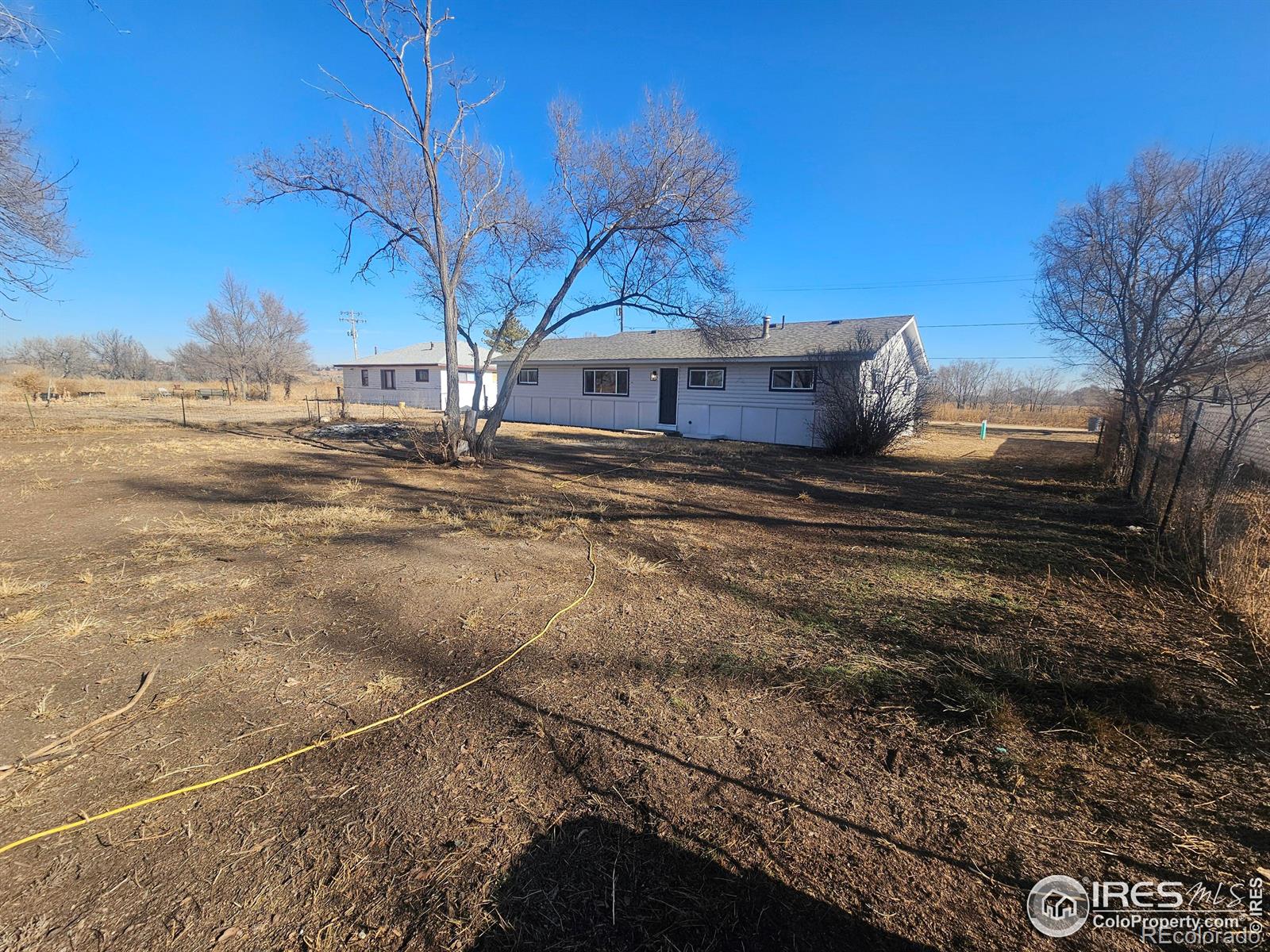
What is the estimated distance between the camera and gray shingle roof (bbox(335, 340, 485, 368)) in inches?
1261

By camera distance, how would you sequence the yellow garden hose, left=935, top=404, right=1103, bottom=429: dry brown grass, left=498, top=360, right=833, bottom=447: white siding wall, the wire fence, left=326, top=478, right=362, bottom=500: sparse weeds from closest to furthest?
the yellow garden hose → the wire fence → left=326, top=478, right=362, bottom=500: sparse weeds → left=498, top=360, right=833, bottom=447: white siding wall → left=935, top=404, right=1103, bottom=429: dry brown grass

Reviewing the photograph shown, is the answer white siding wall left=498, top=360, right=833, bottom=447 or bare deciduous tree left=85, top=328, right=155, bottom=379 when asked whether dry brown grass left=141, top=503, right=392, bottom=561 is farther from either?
bare deciduous tree left=85, top=328, right=155, bottom=379

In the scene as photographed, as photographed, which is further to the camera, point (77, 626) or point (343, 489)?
point (343, 489)

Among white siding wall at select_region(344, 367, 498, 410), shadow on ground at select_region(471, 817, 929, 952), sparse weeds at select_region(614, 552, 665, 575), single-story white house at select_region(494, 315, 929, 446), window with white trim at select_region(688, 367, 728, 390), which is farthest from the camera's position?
white siding wall at select_region(344, 367, 498, 410)

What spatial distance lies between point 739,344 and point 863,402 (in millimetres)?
3698

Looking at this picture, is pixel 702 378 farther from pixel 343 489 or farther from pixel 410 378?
pixel 410 378

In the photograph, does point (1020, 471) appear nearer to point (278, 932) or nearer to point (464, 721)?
point (464, 721)

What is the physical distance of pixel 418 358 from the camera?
33.3m

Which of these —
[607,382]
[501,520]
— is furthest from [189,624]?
[607,382]

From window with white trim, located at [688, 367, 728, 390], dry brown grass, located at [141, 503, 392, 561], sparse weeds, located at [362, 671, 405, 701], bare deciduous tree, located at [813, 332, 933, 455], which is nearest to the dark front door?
window with white trim, located at [688, 367, 728, 390]

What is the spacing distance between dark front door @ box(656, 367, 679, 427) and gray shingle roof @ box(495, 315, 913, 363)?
0.80 meters

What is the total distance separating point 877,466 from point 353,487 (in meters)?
11.4

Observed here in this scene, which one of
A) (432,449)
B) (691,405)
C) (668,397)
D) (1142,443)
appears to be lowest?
(432,449)

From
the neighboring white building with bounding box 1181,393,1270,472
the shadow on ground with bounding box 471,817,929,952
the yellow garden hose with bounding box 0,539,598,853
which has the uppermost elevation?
the neighboring white building with bounding box 1181,393,1270,472
